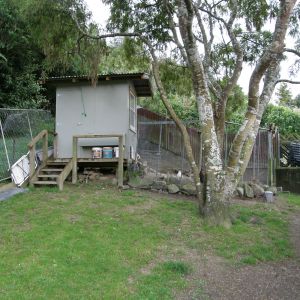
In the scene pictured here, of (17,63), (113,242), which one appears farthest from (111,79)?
(17,63)

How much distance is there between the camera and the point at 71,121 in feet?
42.4

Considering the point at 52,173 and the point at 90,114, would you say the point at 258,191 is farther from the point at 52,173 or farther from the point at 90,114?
the point at 52,173

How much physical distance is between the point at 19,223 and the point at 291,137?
14.2 metres

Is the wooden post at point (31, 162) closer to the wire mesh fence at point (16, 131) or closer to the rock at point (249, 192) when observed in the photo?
the wire mesh fence at point (16, 131)

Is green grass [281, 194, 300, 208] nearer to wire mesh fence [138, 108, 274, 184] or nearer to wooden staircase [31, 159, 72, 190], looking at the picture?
wire mesh fence [138, 108, 274, 184]

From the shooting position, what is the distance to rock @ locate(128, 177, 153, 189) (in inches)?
458

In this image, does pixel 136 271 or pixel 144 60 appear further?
pixel 144 60

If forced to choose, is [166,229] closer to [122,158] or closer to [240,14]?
[122,158]

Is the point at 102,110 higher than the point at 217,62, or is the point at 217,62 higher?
the point at 217,62

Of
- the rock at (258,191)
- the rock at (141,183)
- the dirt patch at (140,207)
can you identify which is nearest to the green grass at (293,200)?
the rock at (258,191)

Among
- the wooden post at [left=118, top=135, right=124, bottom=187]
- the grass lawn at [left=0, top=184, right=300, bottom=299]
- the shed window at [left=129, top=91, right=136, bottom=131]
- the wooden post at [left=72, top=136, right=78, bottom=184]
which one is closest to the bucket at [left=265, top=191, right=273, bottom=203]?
the grass lawn at [left=0, top=184, right=300, bottom=299]

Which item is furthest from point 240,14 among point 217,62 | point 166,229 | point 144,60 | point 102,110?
point 166,229

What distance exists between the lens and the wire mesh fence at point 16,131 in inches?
463

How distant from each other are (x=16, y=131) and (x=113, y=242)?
7.17 metres
